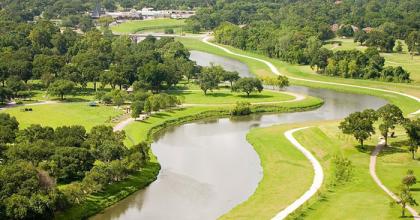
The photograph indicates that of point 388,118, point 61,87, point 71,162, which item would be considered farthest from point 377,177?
point 61,87

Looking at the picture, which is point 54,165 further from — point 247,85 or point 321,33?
point 321,33

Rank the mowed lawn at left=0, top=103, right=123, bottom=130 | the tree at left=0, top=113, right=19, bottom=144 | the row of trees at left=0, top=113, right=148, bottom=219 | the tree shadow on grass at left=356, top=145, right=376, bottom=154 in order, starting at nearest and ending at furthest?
the row of trees at left=0, top=113, right=148, bottom=219 → the tree at left=0, top=113, right=19, bottom=144 → the tree shadow on grass at left=356, top=145, right=376, bottom=154 → the mowed lawn at left=0, top=103, right=123, bottom=130

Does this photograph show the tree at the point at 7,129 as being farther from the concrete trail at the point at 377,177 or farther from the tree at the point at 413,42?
the tree at the point at 413,42

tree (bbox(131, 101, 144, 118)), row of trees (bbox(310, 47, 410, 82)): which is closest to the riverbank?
tree (bbox(131, 101, 144, 118))

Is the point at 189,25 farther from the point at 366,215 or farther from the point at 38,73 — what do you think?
the point at 366,215

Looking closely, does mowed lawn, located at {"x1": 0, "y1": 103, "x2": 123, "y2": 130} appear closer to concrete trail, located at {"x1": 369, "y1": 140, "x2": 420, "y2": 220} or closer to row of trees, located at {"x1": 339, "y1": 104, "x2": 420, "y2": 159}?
row of trees, located at {"x1": 339, "y1": 104, "x2": 420, "y2": 159}
